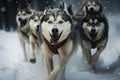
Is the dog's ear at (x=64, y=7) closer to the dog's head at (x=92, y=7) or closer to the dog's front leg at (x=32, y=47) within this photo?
the dog's head at (x=92, y=7)

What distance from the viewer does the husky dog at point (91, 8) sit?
115 inches

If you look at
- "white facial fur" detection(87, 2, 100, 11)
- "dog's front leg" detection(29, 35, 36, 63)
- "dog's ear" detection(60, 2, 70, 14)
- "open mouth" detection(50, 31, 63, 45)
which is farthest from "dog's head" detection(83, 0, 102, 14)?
"dog's front leg" detection(29, 35, 36, 63)

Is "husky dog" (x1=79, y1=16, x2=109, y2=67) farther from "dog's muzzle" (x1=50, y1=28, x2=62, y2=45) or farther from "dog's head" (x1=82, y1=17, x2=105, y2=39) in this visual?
"dog's muzzle" (x1=50, y1=28, x2=62, y2=45)

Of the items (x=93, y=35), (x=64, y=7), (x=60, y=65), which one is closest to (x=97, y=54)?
(x=93, y=35)

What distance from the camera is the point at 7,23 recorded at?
10.1 feet

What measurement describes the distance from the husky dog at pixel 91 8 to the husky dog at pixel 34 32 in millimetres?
197

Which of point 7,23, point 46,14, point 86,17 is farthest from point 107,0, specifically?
point 7,23

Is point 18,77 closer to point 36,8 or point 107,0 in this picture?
point 36,8

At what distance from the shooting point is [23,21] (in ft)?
10.0

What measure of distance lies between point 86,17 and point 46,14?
0.21m

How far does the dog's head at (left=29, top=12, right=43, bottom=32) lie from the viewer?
298cm

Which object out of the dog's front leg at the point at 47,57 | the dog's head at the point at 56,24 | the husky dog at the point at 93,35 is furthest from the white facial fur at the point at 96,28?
the dog's front leg at the point at 47,57

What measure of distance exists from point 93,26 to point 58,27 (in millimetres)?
217

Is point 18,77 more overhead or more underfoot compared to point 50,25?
more underfoot
